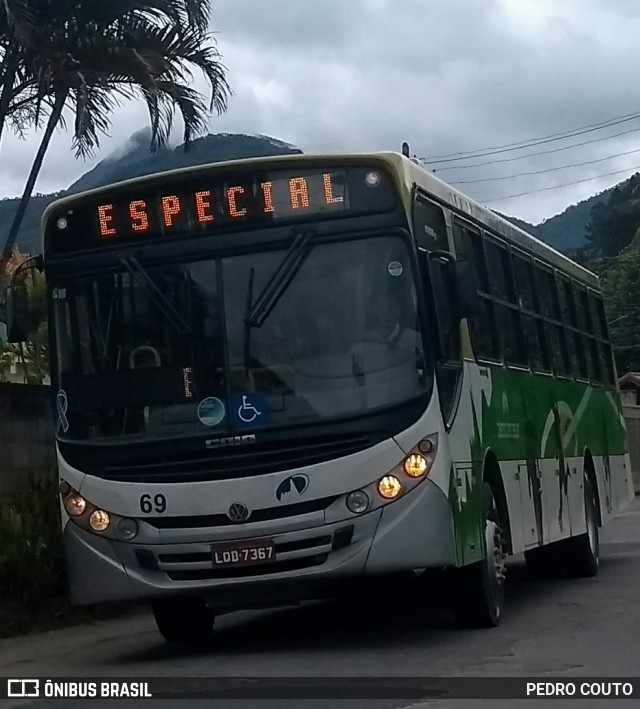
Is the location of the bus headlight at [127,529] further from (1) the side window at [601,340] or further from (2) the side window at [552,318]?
(1) the side window at [601,340]

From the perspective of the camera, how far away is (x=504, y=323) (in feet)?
40.4

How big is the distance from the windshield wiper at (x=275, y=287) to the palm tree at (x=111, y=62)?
751 centimetres

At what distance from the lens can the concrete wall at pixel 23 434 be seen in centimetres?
1358

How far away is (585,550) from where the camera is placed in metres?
15.2

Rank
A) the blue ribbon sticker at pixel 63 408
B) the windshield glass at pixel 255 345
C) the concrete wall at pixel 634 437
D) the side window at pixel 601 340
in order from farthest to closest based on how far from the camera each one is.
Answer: the concrete wall at pixel 634 437 → the side window at pixel 601 340 → the blue ribbon sticker at pixel 63 408 → the windshield glass at pixel 255 345

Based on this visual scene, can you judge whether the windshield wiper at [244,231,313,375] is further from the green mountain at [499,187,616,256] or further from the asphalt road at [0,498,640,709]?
the green mountain at [499,187,616,256]

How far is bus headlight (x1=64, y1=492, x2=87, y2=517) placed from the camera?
32.6ft

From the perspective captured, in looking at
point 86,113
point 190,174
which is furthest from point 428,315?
point 86,113

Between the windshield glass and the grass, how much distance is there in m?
3.04

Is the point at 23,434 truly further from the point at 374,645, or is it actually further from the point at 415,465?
the point at 415,465

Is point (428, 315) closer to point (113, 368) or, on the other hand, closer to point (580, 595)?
point (113, 368)

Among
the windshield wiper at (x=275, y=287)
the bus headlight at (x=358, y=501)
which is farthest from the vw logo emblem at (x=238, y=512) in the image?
the windshield wiper at (x=275, y=287)

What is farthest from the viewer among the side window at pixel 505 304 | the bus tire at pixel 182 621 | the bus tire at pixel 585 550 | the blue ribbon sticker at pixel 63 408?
the bus tire at pixel 585 550

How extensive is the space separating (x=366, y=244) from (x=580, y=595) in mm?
5248
